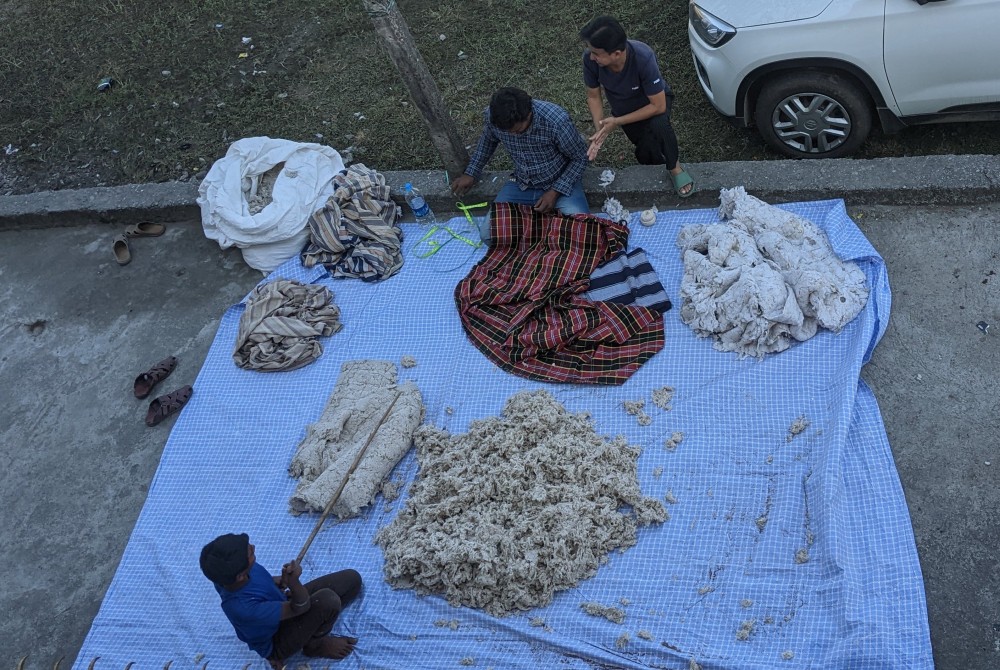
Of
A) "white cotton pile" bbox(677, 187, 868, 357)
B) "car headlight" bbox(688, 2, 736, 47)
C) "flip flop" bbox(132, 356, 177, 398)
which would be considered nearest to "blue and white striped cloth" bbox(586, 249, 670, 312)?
"white cotton pile" bbox(677, 187, 868, 357)

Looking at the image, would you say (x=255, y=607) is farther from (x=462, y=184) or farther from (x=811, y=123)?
(x=811, y=123)

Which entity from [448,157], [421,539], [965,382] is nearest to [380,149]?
[448,157]

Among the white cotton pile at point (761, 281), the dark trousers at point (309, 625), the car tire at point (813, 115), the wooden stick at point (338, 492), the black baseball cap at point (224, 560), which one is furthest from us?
the car tire at point (813, 115)

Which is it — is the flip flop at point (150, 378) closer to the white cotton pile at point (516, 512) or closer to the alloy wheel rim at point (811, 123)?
the white cotton pile at point (516, 512)

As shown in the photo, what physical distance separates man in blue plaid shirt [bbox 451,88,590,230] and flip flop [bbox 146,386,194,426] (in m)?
2.39

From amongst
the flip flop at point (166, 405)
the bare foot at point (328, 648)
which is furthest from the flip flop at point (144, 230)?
the bare foot at point (328, 648)

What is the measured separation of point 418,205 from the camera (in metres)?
5.77

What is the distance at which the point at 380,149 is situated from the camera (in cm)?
660

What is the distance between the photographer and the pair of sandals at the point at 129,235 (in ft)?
20.3

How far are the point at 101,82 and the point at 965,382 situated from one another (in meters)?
8.11

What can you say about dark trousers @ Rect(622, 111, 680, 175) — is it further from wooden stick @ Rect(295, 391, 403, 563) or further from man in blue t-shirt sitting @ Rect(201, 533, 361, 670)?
man in blue t-shirt sitting @ Rect(201, 533, 361, 670)

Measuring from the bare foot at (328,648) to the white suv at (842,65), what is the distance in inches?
173

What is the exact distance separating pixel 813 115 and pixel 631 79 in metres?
1.42

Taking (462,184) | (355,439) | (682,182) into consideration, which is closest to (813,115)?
(682,182)
